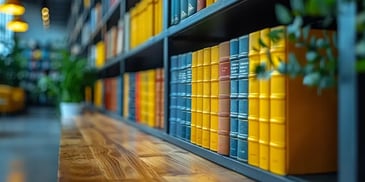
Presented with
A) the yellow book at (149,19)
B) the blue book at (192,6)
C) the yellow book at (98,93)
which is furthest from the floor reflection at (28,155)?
the blue book at (192,6)

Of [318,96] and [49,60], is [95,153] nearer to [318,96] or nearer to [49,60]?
[318,96]

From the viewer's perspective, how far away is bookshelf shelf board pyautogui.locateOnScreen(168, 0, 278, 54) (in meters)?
1.15

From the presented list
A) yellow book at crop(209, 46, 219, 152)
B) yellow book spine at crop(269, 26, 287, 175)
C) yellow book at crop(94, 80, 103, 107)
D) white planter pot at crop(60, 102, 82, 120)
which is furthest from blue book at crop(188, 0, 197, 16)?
yellow book at crop(94, 80, 103, 107)

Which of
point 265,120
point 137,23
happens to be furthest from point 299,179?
point 137,23

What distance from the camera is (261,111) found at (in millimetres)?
963

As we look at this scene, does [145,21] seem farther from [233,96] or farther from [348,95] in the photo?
[348,95]

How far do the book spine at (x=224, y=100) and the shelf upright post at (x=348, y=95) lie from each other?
0.53 metres

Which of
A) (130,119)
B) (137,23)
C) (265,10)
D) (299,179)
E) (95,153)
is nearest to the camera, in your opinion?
(299,179)

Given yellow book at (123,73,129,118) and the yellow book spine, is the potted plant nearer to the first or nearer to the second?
yellow book at (123,73,129,118)

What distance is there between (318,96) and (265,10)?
1.37 ft

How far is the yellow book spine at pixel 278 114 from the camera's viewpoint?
2.88 ft

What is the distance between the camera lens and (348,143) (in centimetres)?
64

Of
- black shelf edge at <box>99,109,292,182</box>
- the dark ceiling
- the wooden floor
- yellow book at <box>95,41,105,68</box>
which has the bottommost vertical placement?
the wooden floor

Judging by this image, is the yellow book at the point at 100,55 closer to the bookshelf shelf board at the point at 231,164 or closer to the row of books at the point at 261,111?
the bookshelf shelf board at the point at 231,164
